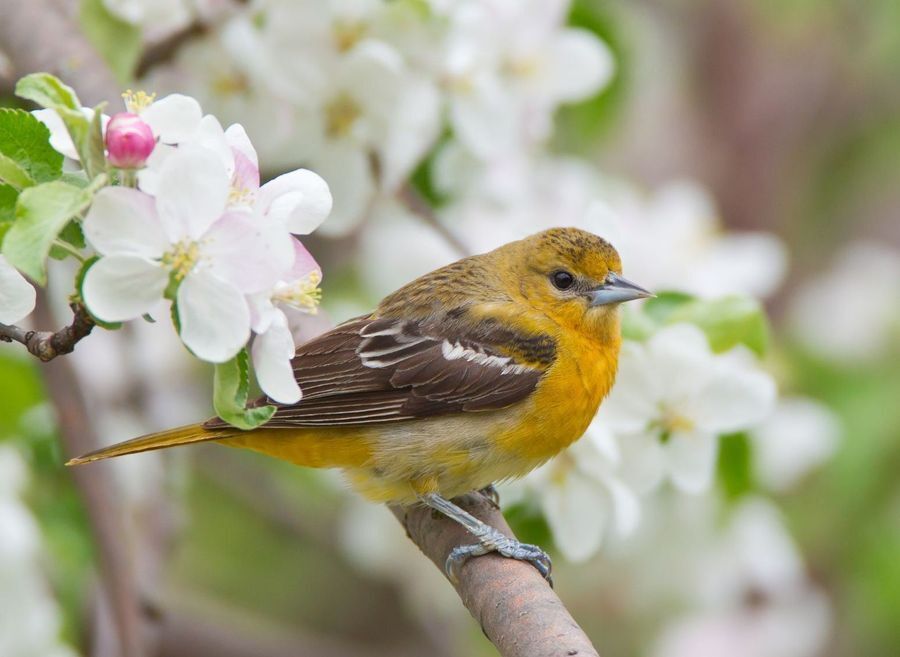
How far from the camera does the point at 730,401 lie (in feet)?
10.0

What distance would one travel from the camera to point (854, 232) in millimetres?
7965

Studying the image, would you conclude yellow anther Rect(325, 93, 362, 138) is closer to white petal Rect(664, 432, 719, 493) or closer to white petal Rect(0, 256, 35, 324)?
white petal Rect(664, 432, 719, 493)

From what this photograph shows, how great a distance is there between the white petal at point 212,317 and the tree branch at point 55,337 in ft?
0.59

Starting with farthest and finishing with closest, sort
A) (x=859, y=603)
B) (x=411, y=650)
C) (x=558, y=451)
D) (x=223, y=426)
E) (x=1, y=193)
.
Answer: (x=411, y=650), (x=859, y=603), (x=558, y=451), (x=223, y=426), (x=1, y=193)

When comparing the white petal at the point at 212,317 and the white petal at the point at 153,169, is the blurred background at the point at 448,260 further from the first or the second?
the white petal at the point at 212,317

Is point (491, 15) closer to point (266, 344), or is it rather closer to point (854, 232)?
point (266, 344)

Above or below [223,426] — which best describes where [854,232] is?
above

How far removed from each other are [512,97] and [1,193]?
2.15 metres

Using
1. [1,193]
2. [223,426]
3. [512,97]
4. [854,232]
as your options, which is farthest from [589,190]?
[854,232]

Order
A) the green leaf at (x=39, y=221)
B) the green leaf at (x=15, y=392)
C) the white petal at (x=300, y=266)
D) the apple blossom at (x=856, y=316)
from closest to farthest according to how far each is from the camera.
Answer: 1. the green leaf at (x=39, y=221)
2. the white petal at (x=300, y=266)
3. the green leaf at (x=15, y=392)
4. the apple blossom at (x=856, y=316)

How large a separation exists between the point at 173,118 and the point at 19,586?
179 cm

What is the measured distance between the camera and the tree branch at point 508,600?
215 centimetres

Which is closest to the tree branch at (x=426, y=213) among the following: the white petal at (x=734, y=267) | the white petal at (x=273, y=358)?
the white petal at (x=734, y=267)

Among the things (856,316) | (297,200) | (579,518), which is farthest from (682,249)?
(297,200)
